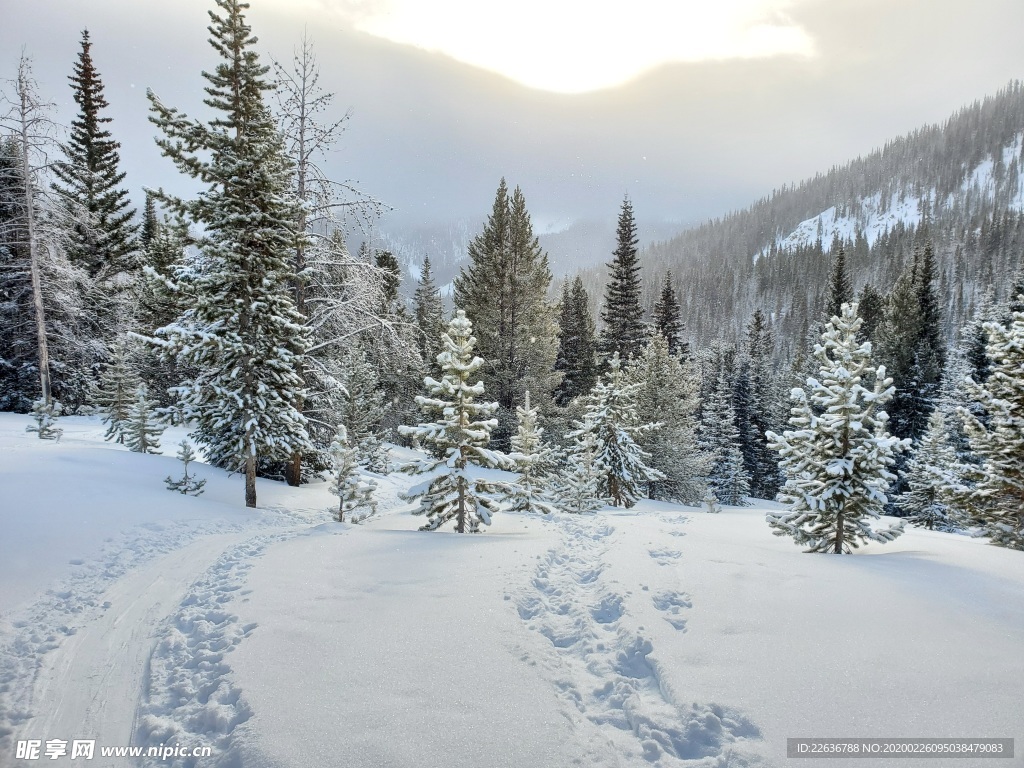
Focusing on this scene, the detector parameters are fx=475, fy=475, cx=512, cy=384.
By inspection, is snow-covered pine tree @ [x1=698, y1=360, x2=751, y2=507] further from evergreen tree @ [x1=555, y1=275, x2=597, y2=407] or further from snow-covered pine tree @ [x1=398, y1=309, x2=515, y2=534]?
snow-covered pine tree @ [x1=398, y1=309, x2=515, y2=534]

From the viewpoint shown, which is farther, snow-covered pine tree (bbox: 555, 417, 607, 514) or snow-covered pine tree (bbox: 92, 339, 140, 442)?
snow-covered pine tree (bbox: 92, 339, 140, 442)

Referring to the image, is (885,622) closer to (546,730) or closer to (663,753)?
(663,753)

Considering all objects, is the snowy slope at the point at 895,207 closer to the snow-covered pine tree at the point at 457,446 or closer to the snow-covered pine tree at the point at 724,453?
the snow-covered pine tree at the point at 724,453

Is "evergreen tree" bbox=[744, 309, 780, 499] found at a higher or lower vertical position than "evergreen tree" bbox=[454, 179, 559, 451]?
lower

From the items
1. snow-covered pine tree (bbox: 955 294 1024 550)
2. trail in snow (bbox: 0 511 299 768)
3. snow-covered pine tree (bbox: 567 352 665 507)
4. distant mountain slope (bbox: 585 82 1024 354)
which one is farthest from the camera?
distant mountain slope (bbox: 585 82 1024 354)

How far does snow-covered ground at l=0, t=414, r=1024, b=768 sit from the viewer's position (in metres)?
3.91

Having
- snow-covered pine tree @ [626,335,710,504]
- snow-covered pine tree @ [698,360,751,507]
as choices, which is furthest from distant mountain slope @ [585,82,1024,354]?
snow-covered pine tree @ [626,335,710,504]

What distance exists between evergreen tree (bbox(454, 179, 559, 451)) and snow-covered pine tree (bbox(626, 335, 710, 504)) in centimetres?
502

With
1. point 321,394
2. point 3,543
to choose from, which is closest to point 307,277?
point 321,394

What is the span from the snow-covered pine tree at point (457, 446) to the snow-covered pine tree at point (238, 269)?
5794mm

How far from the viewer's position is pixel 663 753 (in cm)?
379

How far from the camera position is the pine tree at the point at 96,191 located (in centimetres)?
2905

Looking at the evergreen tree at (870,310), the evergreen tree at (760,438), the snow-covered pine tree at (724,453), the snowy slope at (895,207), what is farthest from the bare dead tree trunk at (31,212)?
the snowy slope at (895,207)

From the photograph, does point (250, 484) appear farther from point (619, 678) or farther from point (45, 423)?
point (619, 678)
